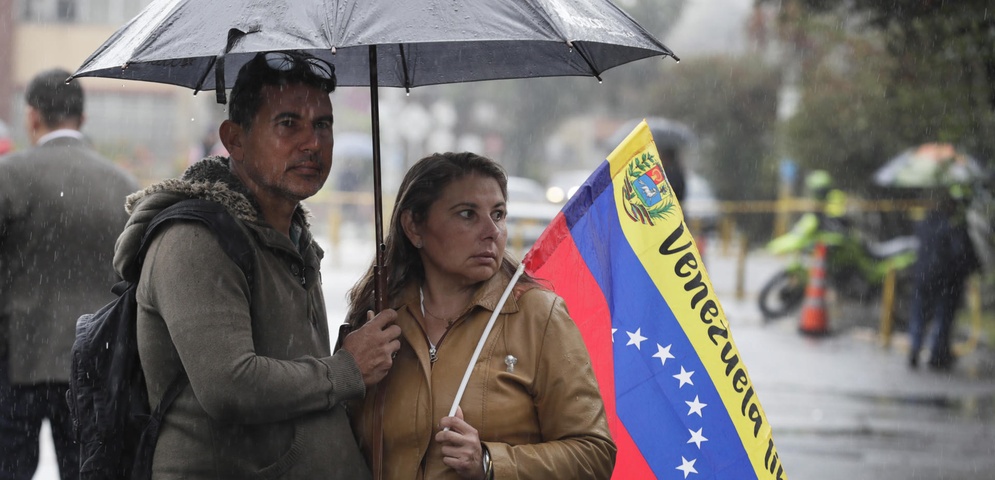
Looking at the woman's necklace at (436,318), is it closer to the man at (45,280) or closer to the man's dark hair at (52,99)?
the man at (45,280)

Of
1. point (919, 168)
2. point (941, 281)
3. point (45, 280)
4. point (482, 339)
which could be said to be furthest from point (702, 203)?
point (482, 339)

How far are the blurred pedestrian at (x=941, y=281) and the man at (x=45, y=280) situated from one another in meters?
9.45

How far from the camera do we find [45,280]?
4785mm

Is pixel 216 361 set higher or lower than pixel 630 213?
lower

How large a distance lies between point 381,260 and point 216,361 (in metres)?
0.65

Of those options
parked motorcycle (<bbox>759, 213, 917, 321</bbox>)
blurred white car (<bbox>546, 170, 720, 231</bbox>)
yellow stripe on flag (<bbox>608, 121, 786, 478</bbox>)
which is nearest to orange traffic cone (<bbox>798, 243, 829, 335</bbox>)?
parked motorcycle (<bbox>759, 213, 917, 321</bbox>)

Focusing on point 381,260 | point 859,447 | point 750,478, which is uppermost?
point 381,260

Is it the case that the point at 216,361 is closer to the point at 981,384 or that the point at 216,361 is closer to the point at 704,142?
the point at 981,384

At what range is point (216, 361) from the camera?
264 centimetres

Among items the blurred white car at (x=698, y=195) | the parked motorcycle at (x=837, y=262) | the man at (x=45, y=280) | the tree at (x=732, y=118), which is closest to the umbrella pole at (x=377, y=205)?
the man at (x=45, y=280)

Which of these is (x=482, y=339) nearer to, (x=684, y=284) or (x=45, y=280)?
(x=684, y=284)

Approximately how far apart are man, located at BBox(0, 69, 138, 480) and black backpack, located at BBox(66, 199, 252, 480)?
1.87 metres

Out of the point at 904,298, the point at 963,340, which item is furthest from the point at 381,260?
the point at 904,298

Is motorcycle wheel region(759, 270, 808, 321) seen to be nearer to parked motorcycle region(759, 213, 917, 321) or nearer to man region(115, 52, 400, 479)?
parked motorcycle region(759, 213, 917, 321)
